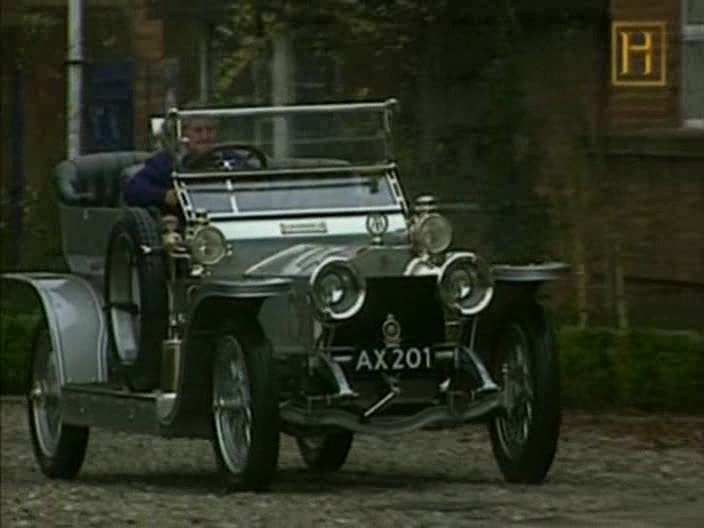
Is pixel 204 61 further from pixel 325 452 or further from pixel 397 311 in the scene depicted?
pixel 397 311

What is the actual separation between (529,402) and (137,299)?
225 cm

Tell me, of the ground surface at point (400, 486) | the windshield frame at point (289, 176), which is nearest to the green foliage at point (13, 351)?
the ground surface at point (400, 486)

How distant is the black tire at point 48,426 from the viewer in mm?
15258

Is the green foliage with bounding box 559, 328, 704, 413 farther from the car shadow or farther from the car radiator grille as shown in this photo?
the car radiator grille

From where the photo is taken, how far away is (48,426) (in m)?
15.5

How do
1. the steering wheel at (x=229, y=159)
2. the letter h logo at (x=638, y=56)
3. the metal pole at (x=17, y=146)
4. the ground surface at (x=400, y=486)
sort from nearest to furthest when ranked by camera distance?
the ground surface at (x=400, y=486)
the steering wheel at (x=229, y=159)
the letter h logo at (x=638, y=56)
the metal pole at (x=17, y=146)

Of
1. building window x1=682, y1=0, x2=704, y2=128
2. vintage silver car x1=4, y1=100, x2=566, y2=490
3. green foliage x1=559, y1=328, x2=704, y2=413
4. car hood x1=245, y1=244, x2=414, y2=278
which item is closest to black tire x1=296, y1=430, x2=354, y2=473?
vintage silver car x1=4, y1=100, x2=566, y2=490

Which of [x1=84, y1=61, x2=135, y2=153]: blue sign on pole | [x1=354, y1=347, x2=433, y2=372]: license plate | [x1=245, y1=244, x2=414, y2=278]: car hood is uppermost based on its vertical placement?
[x1=84, y1=61, x2=135, y2=153]: blue sign on pole

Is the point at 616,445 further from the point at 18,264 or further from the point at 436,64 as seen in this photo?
the point at 18,264

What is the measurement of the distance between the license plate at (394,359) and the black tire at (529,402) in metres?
0.46

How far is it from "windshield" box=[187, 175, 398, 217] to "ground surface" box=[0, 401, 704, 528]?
1412 millimetres

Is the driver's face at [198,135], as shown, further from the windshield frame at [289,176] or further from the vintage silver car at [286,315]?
the windshield frame at [289,176]

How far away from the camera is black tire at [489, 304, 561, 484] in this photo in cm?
1334

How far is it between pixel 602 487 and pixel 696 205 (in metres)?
5.90
